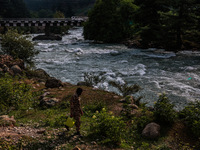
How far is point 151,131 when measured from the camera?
6648 millimetres

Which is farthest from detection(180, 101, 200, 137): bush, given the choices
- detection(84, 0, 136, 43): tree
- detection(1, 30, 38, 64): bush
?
Answer: detection(84, 0, 136, 43): tree

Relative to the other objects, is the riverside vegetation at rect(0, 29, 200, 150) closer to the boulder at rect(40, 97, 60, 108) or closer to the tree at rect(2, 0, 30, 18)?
the boulder at rect(40, 97, 60, 108)

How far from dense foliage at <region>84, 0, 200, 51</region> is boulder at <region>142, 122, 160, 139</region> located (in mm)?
21102

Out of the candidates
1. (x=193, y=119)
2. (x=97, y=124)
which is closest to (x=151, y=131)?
(x=193, y=119)

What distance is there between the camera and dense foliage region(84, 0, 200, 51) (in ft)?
83.3

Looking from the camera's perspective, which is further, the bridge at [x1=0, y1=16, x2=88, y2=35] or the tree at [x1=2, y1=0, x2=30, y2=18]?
the tree at [x1=2, y1=0, x2=30, y2=18]

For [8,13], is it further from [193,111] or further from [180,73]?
[193,111]

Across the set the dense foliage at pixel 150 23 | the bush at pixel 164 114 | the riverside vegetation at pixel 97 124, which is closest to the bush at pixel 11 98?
the riverside vegetation at pixel 97 124

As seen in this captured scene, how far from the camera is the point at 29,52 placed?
617 inches

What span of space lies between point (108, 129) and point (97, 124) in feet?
1.35

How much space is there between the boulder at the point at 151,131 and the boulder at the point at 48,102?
441cm

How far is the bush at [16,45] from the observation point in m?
14.9

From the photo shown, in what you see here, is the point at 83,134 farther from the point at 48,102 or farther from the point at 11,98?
the point at 11,98

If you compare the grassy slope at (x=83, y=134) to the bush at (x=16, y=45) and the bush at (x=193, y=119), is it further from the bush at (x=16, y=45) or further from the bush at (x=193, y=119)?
the bush at (x=16, y=45)
